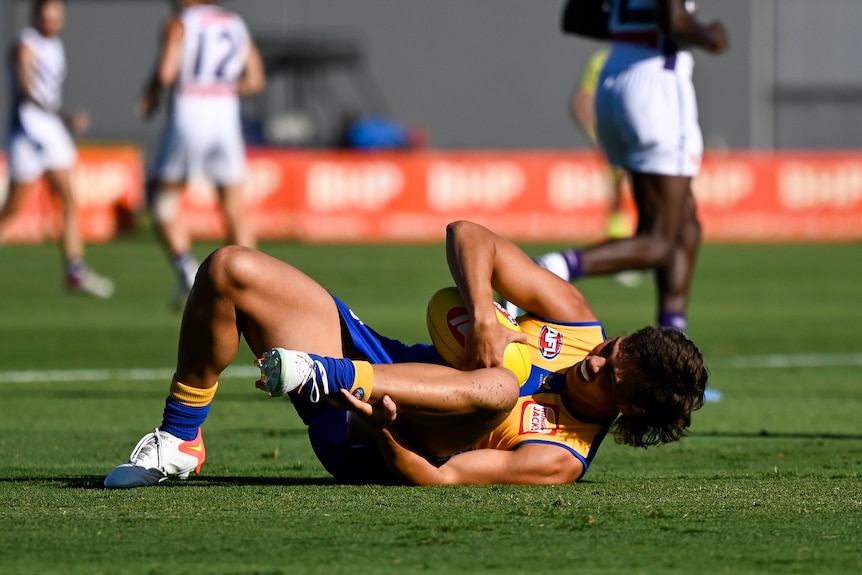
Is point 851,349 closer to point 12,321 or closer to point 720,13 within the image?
point 12,321

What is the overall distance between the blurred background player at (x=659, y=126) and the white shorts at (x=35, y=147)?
7.54 m

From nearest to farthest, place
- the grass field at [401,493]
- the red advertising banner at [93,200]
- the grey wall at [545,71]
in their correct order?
the grass field at [401,493]
the red advertising banner at [93,200]
the grey wall at [545,71]

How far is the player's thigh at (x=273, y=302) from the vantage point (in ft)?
15.5

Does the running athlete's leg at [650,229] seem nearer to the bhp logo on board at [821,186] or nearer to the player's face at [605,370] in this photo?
the player's face at [605,370]

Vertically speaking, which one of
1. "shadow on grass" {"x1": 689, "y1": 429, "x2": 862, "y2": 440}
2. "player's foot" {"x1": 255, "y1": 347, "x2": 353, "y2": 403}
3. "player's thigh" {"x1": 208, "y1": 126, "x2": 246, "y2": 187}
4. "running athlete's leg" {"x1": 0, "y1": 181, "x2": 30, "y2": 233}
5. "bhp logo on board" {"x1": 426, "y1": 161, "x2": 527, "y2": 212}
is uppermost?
"player's foot" {"x1": 255, "y1": 347, "x2": 353, "y2": 403}

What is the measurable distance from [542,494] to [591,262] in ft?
8.91

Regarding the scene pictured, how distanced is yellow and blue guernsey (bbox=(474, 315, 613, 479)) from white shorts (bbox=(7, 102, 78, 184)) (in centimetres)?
1000

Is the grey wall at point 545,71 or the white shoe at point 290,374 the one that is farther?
the grey wall at point 545,71

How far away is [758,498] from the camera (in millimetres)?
4629

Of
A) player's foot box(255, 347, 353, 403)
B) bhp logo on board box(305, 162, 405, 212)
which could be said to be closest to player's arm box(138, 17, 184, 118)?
player's foot box(255, 347, 353, 403)

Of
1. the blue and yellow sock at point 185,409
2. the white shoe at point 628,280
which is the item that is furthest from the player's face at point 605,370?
the white shoe at point 628,280

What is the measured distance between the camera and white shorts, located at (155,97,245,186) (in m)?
12.0

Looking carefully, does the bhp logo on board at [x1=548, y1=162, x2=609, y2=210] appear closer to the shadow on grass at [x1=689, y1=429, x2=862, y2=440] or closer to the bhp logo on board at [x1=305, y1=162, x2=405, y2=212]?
the bhp logo on board at [x1=305, y1=162, x2=405, y2=212]

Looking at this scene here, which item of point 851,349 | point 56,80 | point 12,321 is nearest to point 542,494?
point 851,349
